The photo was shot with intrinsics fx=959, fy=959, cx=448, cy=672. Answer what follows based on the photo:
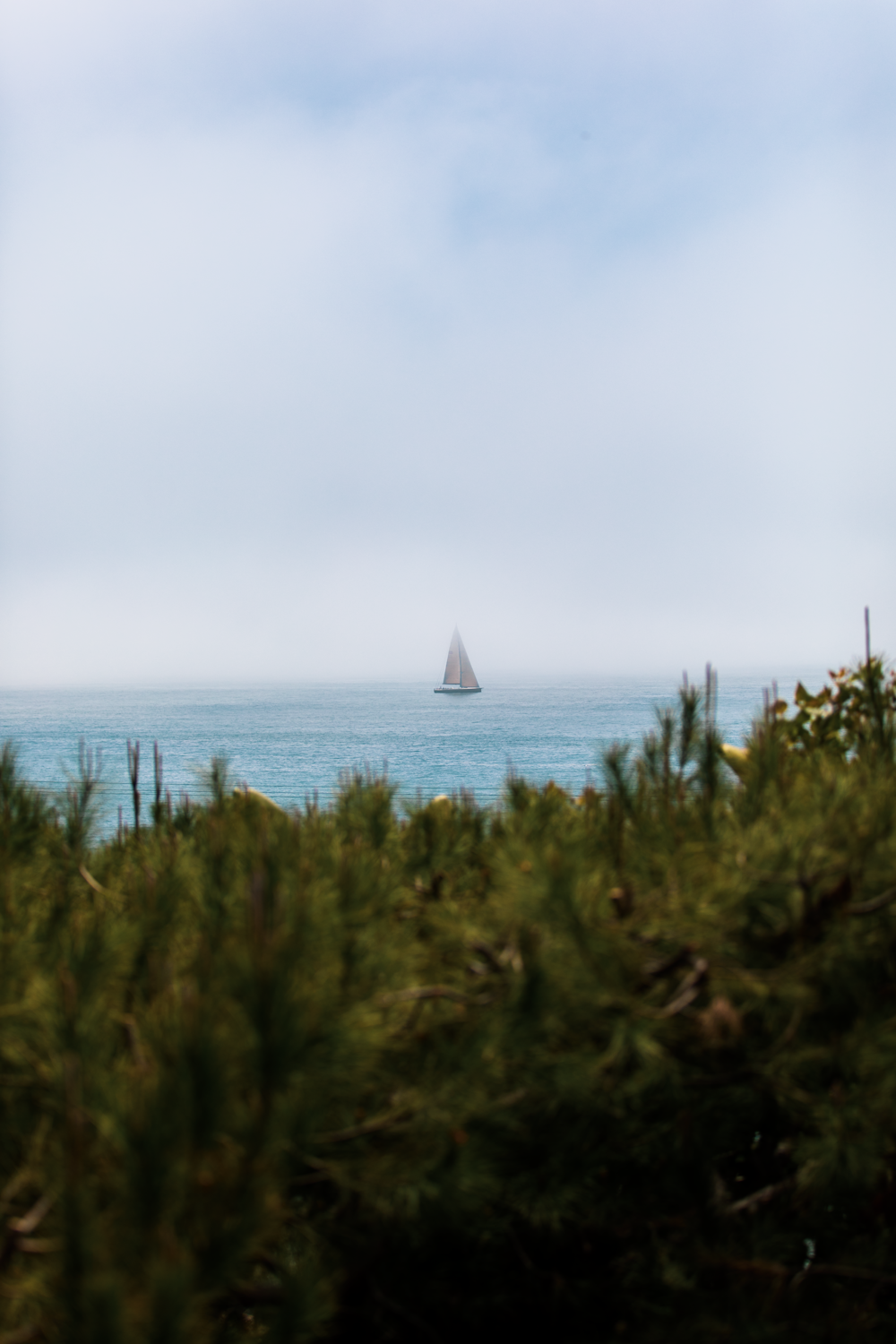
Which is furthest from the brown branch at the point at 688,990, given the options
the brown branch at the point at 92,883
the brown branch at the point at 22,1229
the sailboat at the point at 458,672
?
the sailboat at the point at 458,672

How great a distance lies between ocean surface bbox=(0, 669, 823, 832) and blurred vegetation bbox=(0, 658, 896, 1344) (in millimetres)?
27664

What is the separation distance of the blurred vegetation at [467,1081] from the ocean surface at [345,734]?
27.7 metres

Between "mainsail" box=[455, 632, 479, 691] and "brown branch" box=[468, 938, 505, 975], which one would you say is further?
"mainsail" box=[455, 632, 479, 691]

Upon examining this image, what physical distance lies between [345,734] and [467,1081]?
293 ft

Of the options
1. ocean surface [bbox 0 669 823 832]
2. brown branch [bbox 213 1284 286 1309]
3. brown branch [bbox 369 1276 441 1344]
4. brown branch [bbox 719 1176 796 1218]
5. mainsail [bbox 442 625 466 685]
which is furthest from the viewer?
mainsail [bbox 442 625 466 685]

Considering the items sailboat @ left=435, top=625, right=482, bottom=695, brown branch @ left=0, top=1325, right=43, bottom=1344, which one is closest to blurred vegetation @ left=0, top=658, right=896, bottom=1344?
brown branch @ left=0, top=1325, right=43, bottom=1344

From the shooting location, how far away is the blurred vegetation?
142 cm

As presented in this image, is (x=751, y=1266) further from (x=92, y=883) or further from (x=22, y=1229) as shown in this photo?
(x=92, y=883)

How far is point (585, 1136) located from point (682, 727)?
4.70 feet

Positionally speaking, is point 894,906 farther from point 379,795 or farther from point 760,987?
point 379,795

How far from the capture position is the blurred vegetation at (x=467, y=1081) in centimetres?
142

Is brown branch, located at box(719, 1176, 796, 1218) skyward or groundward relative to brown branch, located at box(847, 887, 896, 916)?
groundward

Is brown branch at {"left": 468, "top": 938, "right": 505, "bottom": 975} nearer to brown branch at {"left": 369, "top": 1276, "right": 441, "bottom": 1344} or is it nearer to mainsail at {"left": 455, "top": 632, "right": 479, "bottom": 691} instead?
brown branch at {"left": 369, "top": 1276, "right": 441, "bottom": 1344}

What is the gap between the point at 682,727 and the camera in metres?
3.24
